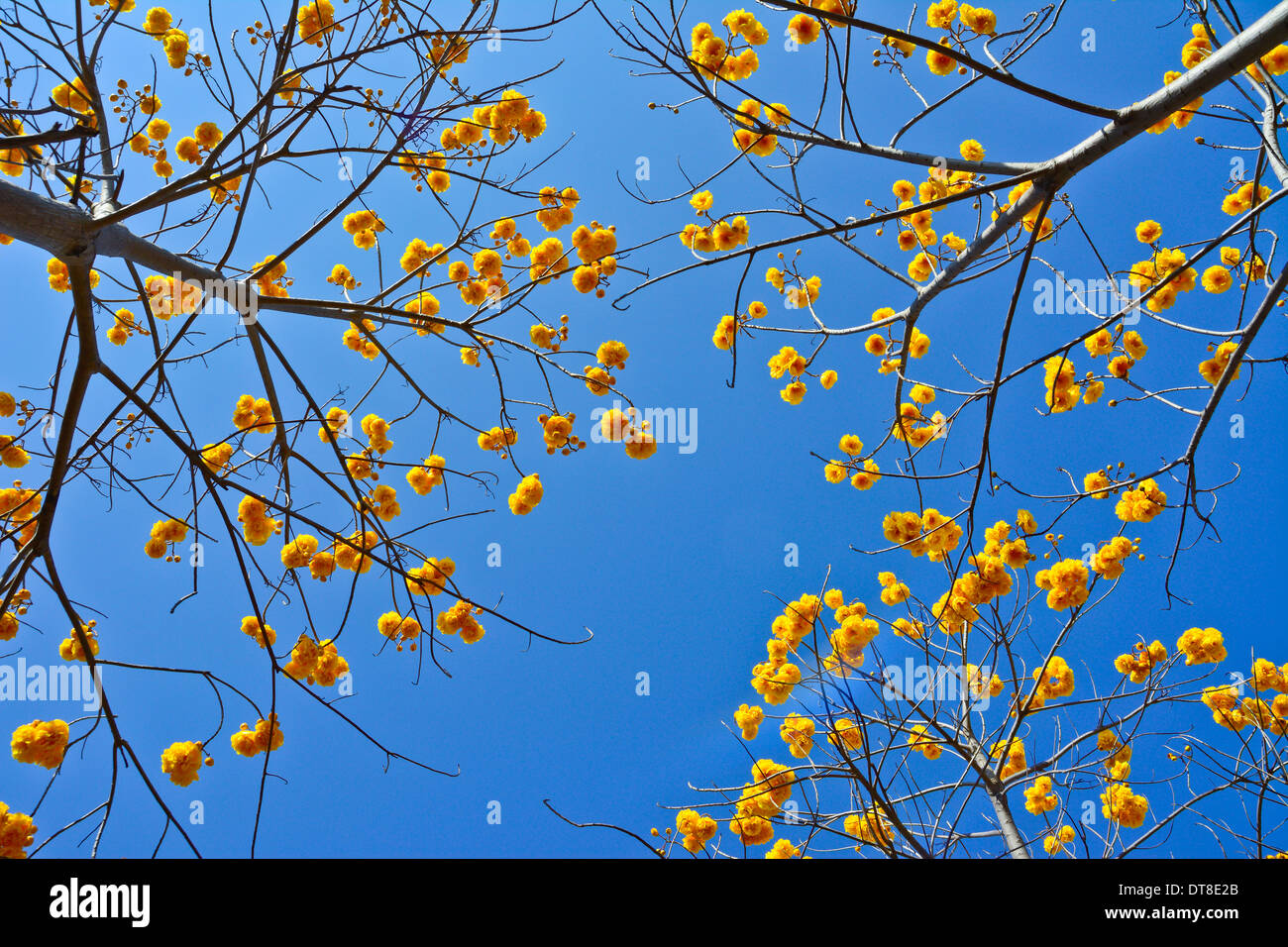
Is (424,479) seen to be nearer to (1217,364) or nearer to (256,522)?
(256,522)

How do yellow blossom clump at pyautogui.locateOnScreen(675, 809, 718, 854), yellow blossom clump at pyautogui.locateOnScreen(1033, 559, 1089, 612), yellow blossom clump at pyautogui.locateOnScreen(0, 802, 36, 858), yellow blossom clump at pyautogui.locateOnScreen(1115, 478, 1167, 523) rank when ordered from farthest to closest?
yellow blossom clump at pyautogui.locateOnScreen(675, 809, 718, 854) < yellow blossom clump at pyautogui.locateOnScreen(1033, 559, 1089, 612) < yellow blossom clump at pyautogui.locateOnScreen(1115, 478, 1167, 523) < yellow blossom clump at pyautogui.locateOnScreen(0, 802, 36, 858)

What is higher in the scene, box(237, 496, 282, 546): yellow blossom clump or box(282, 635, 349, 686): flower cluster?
box(237, 496, 282, 546): yellow blossom clump

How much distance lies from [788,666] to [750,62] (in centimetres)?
382

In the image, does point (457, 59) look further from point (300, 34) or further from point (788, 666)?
point (788, 666)

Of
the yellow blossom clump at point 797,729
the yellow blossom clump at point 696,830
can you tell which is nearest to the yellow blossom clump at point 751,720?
the yellow blossom clump at point 797,729

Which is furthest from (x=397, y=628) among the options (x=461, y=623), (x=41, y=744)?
(x=41, y=744)

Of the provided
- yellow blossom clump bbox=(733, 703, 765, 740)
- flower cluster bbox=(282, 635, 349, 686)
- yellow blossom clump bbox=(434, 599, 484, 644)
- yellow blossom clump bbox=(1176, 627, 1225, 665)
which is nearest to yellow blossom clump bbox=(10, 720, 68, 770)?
flower cluster bbox=(282, 635, 349, 686)

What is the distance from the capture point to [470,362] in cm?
452

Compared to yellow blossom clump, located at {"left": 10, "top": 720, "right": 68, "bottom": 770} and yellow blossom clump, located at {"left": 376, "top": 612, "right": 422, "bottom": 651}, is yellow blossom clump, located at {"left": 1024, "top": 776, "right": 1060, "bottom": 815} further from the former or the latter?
yellow blossom clump, located at {"left": 10, "top": 720, "right": 68, "bottom": 770}

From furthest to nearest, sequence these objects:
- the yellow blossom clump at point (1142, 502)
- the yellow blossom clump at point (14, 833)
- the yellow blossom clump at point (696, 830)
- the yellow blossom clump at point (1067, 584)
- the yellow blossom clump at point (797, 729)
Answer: the yellow blossom clump at point (797, 729) → the yellow blossom clump at point (696, 830) → the yellow blossom clump at point (1067, 584) → the yellow blossom clump at point (1142, 502) → the yellow blossom clump at point (14, 833)

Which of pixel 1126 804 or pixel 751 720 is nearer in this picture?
pixel 1126 804

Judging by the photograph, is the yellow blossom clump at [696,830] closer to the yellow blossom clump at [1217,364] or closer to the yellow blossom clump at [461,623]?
the yellow blossom clump at [461,623]

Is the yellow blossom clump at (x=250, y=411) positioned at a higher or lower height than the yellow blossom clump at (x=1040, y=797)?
higher
